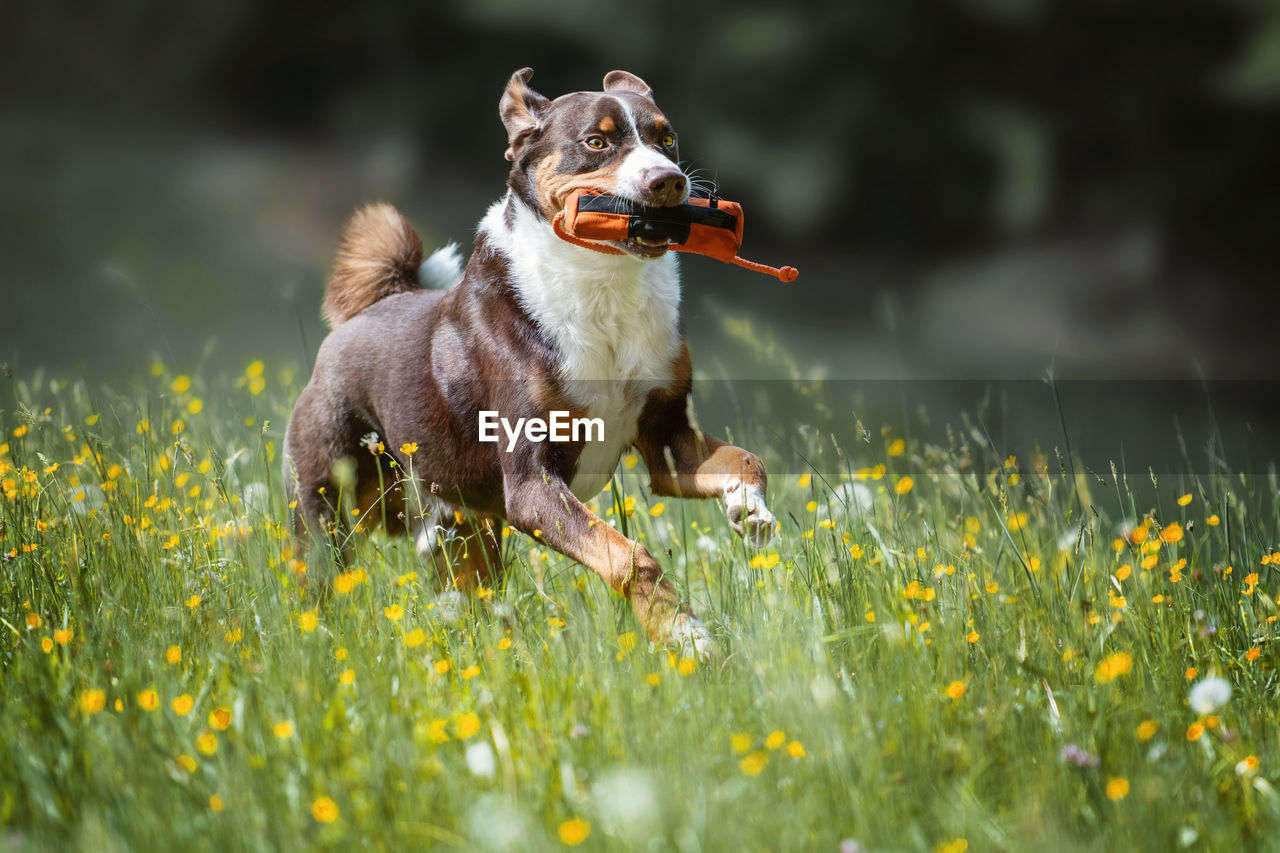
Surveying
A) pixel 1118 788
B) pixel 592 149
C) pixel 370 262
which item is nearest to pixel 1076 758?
pixel 1118 788

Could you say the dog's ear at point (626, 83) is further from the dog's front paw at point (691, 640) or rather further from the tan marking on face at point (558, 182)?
the dog's front paw at point (691, 640)

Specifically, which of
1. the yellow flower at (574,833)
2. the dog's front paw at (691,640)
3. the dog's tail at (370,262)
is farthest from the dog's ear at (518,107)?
the yellow flower at (574,833)

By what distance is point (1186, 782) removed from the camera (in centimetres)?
184

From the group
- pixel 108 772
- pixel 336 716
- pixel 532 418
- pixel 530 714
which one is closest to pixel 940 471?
pixel 532 418

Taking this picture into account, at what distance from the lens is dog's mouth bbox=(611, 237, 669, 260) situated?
290 cm

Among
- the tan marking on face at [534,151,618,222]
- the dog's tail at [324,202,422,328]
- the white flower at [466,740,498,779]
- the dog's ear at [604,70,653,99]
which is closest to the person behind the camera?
the white flower at [466,740,498,779]

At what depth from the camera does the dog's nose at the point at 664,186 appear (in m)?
2.79

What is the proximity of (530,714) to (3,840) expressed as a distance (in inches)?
33.8

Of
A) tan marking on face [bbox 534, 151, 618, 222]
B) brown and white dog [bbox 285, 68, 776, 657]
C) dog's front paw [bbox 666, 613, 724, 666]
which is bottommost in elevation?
dog's front paw [bbox 666, 613, 724, 666]

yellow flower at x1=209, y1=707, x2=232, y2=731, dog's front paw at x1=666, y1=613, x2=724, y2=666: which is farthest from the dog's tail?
yellow flower at x1=209, y1=707, x2=232, y2=731

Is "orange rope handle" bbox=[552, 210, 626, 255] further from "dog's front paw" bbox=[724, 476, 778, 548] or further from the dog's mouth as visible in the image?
"dog's front paw" bbox=[724, 476, 778, 548]

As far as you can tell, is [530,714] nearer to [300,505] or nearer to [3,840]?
[3,840]

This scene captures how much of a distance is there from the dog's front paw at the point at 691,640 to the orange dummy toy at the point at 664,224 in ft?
3.09

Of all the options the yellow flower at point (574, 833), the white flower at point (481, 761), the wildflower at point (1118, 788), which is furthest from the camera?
the white flower at point (481, 761)
